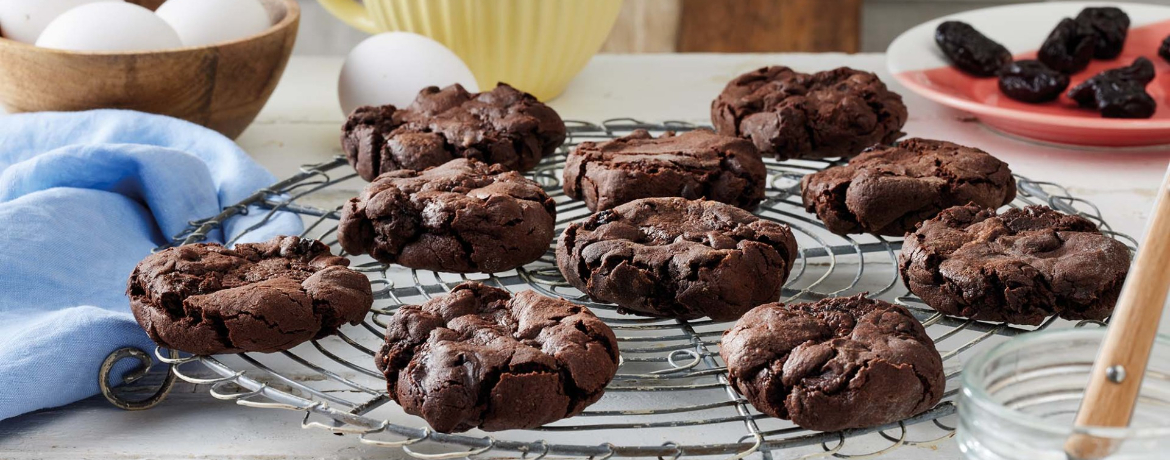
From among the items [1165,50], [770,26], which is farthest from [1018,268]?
[770,26]

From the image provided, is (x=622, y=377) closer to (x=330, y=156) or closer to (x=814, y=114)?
(x=814, y=114)

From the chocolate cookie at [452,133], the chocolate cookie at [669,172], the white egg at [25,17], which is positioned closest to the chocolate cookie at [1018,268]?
the chocolate cookie at [669,172]

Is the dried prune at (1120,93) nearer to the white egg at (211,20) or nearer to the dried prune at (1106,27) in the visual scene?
the dried prune at (1106,27)

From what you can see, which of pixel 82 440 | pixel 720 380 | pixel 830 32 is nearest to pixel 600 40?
pixel 720 380

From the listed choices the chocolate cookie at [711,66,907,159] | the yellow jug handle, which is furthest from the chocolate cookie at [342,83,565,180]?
the yellow jug handle

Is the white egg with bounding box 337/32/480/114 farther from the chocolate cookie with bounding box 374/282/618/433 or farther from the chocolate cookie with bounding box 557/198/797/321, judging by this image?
the chocolate cookie with bounding box 374/282/618/433

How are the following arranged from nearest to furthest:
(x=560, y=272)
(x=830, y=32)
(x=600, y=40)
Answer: (x=560, y=272) → (x=600, y=40) → (x=830, y=32)

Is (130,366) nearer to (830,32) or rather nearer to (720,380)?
(720,380)
